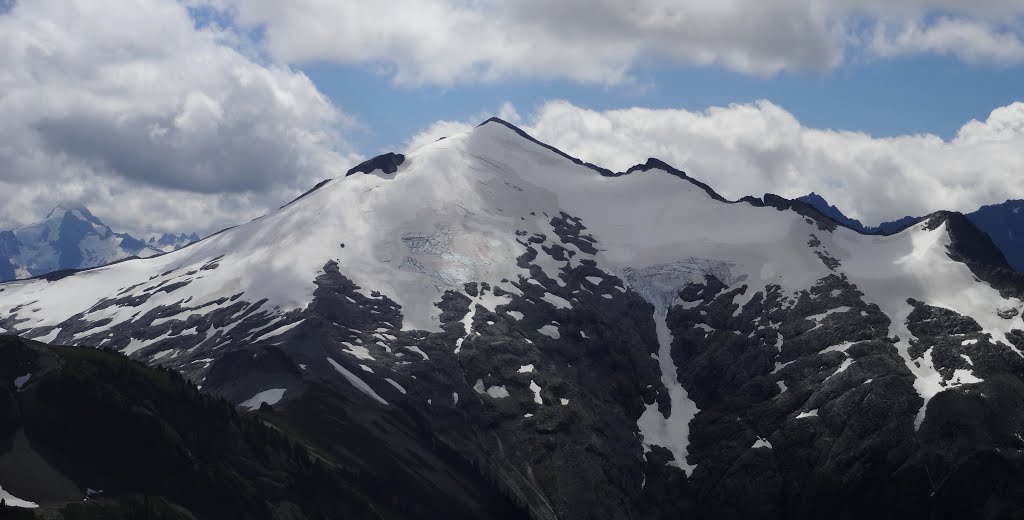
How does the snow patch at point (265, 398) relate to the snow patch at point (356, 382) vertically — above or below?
below

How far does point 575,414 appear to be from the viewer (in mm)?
196500

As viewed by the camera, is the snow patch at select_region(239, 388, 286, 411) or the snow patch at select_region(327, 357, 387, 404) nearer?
the snow patch at select_region(239, 388, 286, 411)

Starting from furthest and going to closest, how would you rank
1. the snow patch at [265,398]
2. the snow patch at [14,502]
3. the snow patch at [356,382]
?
the snow patch at [356,382]
the snow patch at [265,398]
the snow patch at [14,502]

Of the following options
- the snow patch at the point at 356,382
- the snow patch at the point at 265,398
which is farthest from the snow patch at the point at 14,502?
the snow patch at the point at 356,382

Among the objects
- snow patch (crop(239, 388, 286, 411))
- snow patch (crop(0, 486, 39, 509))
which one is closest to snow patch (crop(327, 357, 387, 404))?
snow patch (crop(239, 388, 286, 411))

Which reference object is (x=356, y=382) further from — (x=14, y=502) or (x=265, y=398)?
(x=14, y=502)

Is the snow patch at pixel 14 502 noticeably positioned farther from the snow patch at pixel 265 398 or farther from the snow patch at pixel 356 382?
the snow patch at pixel 356 382

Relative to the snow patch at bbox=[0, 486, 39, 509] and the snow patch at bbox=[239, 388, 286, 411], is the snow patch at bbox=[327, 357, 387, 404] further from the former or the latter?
the snow patch at bbox=[0, 486, 39, 509]

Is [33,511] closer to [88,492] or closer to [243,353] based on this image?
[88,492]

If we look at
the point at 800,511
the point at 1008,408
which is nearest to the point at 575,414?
the point at 800,511

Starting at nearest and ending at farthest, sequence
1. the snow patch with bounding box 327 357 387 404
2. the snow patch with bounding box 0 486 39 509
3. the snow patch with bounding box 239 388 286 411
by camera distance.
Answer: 1. the snow patch with bounding box 0 486 39 509
2. the snow patch with bounding box 239 388 286 411
3. the snow patch with bounding box 327 357 387 404

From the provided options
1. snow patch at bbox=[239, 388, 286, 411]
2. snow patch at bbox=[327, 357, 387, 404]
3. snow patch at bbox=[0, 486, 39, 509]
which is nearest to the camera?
snow patch at bbox=[0, 486, 39, 509]

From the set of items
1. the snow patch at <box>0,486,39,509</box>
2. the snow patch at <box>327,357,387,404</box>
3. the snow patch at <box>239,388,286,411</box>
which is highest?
the snow patch at <box>327,357,387,404</box>

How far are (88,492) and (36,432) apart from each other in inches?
501
